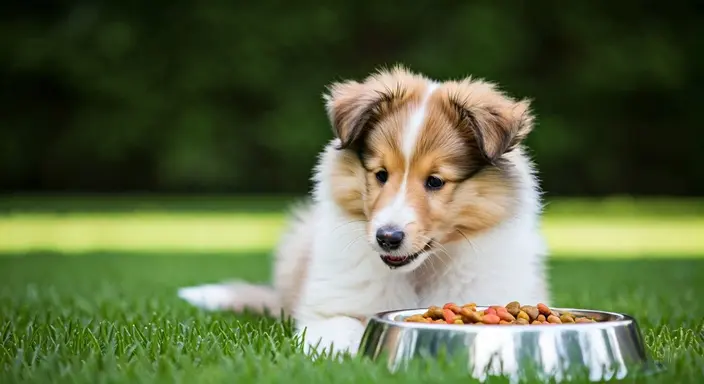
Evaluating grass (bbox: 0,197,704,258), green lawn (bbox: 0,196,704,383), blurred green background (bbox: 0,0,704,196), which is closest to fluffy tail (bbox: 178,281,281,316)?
green lawn (bbox: 0,196,704,383)

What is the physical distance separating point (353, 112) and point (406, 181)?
0.40 m

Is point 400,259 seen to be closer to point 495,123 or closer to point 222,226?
point 495,123

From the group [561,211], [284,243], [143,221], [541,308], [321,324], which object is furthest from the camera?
[561,211]

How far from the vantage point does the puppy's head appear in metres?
3.19

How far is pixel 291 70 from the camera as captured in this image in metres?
18.5

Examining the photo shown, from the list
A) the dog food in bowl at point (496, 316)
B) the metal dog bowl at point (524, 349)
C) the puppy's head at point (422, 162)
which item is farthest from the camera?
the puppy's head at point (422, 162)

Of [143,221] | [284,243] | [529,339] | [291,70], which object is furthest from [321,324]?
[291,70]

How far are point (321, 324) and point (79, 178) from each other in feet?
55.1

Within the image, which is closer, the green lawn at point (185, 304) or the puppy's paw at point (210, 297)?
the green lawn at point (185, 304)

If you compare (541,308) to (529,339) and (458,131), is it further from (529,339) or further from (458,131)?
(458,131)

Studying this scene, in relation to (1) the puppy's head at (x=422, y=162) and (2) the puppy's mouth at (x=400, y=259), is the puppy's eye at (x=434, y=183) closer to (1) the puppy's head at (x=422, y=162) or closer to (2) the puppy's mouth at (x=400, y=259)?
(1) the puppy's head at (x=422, y=162)

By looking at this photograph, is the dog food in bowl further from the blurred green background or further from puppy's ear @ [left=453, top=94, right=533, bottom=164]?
the blurred green background

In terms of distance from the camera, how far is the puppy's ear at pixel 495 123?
3354 mm

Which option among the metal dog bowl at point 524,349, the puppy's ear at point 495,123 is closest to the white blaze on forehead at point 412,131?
the puppy's ear at point 495,123
